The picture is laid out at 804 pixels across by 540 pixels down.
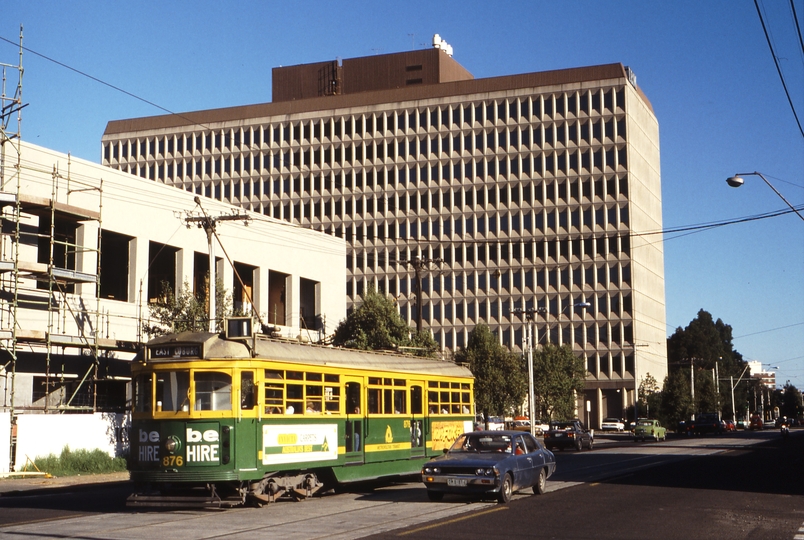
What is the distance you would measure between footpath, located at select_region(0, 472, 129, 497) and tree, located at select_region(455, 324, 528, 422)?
31.1m

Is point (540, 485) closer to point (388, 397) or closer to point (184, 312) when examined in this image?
point (388, 397)

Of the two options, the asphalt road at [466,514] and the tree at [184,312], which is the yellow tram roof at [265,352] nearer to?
the asphalt road at [466,514]

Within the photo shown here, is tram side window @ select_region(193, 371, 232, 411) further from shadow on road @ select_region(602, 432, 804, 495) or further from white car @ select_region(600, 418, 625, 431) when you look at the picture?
white car @ select_region(600, 418, 625, 431)

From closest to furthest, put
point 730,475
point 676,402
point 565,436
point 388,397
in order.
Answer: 1. point 388,397
2. point 730,475
3. point 565,436
4. point 676,402

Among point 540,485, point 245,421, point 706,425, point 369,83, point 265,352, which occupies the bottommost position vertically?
point 706,425

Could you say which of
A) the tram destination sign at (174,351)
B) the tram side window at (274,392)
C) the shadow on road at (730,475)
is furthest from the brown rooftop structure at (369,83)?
the tram destination sign at (174,351)

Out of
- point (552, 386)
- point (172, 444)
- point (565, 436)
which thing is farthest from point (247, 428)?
point (552, 386)

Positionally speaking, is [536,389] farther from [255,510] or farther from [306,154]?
[255,510]

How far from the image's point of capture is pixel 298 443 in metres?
19.2

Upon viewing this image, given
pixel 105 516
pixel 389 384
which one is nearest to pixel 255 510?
pixel 105 516

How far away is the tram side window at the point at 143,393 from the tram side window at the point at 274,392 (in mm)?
2105

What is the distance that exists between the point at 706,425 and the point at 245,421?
6653cm

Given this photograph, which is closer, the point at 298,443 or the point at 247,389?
the point at 247,389

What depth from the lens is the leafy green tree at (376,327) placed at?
48719 mm
